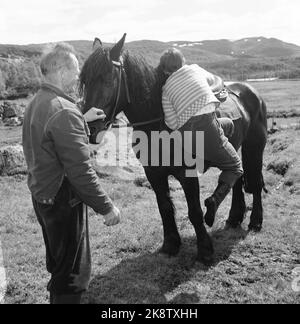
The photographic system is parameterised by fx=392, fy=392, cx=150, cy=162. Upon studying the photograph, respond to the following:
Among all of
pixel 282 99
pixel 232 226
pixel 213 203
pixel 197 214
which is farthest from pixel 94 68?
pixel 282 99

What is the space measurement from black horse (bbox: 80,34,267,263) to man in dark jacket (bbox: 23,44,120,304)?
3.08 ft

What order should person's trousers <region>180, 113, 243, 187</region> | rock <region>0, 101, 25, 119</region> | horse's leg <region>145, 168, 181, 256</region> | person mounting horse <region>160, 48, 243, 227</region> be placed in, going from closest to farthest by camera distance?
1. person mounting horse <region>160, 48, 243, 227</region>
2. person's trousers <region>180, 113, 243, 187</region>
3. horse's leg <region>145, 168, 181, 256</region>
4. rock <region>0, 101, 25, 119</region>

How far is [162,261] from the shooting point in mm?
5547

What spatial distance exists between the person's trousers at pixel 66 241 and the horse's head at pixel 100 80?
3.48 feet

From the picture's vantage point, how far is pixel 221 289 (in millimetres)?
4801

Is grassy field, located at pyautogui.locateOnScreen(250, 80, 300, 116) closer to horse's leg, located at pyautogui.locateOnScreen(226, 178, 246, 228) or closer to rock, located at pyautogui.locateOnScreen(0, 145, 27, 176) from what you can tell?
rock, located at pyautogui.locateOnScreen(0, 145, 27, 176)

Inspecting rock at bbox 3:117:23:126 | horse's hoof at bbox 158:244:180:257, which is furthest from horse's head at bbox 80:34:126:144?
rock at bbox 3:117:23:126

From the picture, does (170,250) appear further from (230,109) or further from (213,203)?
(230,109)

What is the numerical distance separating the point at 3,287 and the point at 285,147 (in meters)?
11.2

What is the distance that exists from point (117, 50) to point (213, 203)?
2.20m

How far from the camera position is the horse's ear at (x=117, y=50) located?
13.9ft

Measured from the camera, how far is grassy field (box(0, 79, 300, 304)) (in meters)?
4.72
